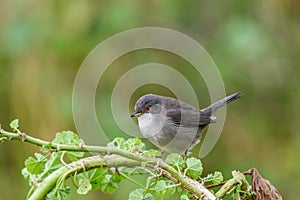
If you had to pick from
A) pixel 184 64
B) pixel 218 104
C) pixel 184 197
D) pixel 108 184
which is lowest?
pixel 184 197

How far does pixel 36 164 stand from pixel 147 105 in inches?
77.4

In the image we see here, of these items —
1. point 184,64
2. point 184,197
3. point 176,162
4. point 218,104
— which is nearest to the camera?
point 184,197

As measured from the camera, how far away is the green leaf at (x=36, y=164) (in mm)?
1444

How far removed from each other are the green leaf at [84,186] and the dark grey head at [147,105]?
1950mm

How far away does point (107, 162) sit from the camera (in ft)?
4.39

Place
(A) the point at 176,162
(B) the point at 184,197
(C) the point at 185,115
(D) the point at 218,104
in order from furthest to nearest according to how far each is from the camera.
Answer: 1. (D) the point at 218,104
2. (C) the point at 185,115
3. (A) the point at 176,162
4. (B) the point at 184,197

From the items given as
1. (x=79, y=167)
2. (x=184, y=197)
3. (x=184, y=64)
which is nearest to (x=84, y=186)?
(x=79, y=167)

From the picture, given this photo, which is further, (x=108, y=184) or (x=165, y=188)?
(x=108, y=184)

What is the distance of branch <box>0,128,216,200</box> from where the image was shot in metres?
1.30

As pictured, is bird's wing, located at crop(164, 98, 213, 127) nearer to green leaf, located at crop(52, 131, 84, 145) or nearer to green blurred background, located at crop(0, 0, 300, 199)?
green blurred background, located at crop(0, 0, 300, 199)

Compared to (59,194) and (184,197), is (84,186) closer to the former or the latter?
(59,194)

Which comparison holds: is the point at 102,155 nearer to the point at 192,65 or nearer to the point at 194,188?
the point at 194,188

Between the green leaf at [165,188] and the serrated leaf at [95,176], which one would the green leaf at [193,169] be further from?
the serrated leaf at [95,176]

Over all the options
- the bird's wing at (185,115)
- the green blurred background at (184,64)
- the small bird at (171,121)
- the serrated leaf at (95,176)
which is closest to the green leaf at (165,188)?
the serrated leaf at (95,176)
